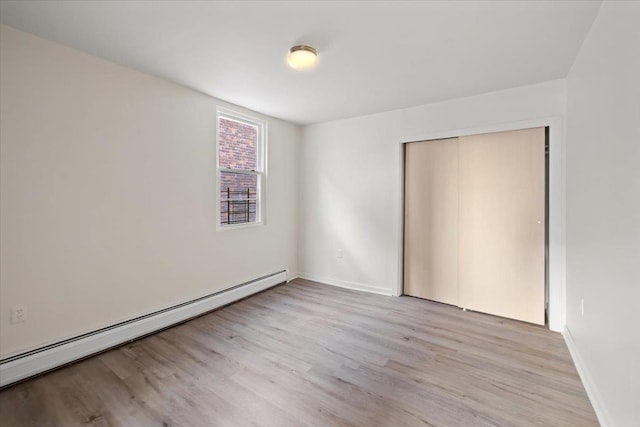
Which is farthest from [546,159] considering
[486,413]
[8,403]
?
[8,403]

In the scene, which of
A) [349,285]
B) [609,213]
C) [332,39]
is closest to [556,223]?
[609,213]

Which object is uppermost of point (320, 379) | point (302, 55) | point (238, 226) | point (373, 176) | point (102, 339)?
point (302, 55)

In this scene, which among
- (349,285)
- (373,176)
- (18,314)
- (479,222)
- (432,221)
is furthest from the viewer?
(349,285)

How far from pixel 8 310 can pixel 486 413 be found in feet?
10.7

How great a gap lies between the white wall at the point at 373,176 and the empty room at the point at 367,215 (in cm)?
3

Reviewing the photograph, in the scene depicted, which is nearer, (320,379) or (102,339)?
(320,379)

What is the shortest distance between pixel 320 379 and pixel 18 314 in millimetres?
2224

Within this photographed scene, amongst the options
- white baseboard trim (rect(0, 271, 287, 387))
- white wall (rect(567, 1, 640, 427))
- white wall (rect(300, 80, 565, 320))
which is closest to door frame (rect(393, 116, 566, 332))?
white wall (rect(300, 80, 565, 320))

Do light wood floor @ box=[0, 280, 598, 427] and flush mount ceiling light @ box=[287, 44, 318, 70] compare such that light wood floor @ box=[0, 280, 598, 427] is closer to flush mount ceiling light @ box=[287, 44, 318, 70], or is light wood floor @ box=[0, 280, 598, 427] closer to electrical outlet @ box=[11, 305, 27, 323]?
electrical outlet @ box=[11, 305, 27, 323]

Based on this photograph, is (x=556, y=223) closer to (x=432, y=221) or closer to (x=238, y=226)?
(x=432, y=221)

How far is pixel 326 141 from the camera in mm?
4289

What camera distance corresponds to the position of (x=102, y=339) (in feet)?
7.75

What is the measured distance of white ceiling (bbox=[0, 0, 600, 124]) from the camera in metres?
1.74

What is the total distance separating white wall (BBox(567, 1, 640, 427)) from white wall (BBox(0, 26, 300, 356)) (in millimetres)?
3371
